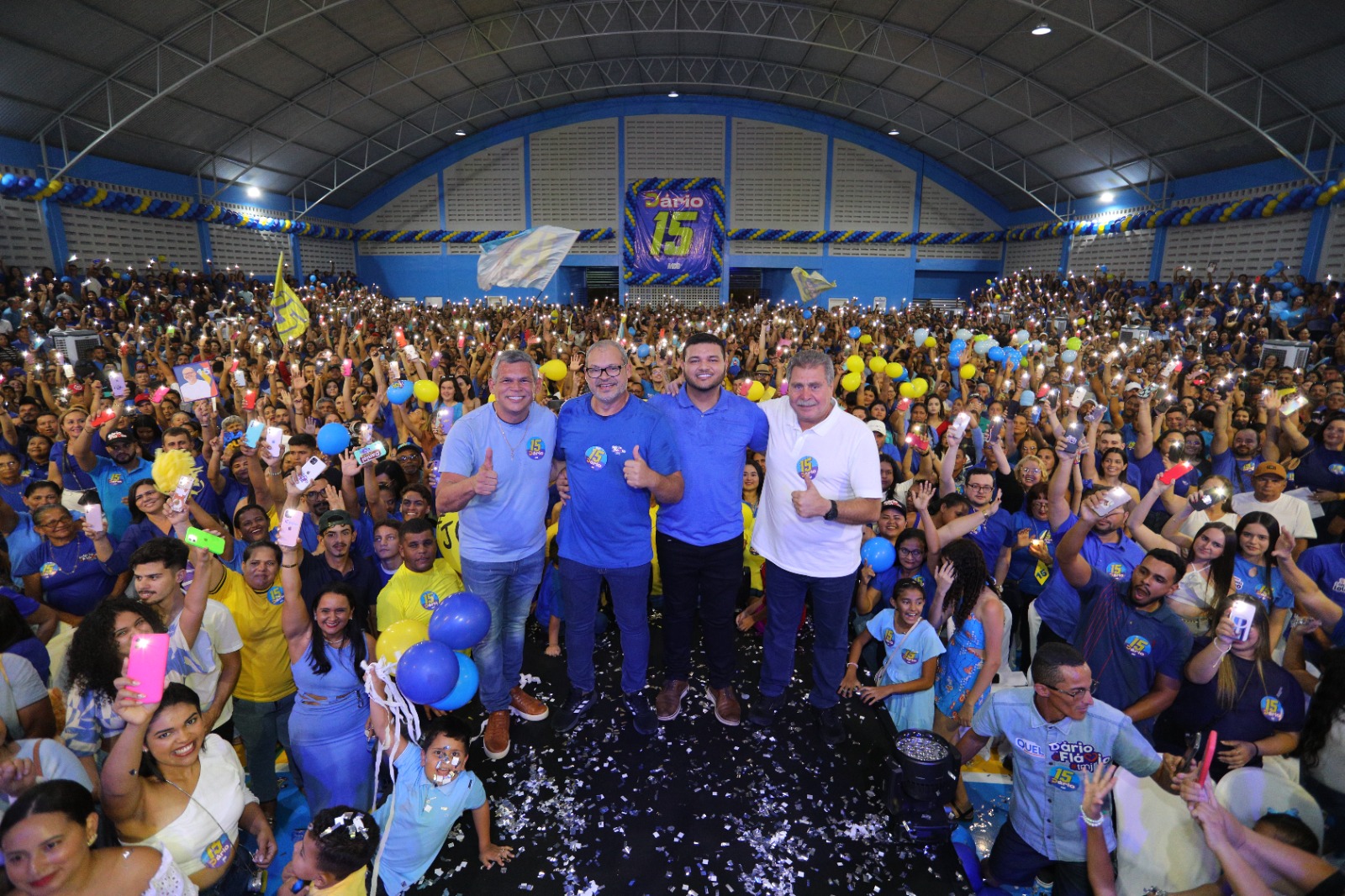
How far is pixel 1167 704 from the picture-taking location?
288cm

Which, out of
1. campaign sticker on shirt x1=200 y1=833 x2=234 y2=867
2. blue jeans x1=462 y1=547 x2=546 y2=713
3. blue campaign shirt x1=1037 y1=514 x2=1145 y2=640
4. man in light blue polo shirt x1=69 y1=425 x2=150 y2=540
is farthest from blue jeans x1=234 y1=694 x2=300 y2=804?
blue campaign shirt x1=1037 y1=514 x2=1145 y2=640

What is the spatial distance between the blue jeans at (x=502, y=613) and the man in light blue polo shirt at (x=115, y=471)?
120 inches

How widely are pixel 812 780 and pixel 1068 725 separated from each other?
1230 mm

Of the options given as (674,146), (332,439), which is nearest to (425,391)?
(332,439)

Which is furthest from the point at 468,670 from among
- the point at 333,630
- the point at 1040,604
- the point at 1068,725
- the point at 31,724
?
the point at 1040,604

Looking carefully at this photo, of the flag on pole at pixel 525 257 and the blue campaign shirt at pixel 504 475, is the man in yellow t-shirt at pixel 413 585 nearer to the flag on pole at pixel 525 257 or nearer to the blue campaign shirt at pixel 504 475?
the blue campaign shirt at pixel 504 475

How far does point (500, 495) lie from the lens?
307 cm

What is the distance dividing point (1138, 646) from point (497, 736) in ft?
10.1

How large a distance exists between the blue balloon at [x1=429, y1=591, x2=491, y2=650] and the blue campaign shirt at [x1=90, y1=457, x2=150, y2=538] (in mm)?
3217

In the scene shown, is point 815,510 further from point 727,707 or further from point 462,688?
point 462,688

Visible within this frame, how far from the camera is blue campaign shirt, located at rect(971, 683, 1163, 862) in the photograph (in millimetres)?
2344

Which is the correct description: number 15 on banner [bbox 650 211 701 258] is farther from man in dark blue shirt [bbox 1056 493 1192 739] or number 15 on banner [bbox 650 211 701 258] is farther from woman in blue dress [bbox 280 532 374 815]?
woman in blue dress [bbox 280 532 374 815]

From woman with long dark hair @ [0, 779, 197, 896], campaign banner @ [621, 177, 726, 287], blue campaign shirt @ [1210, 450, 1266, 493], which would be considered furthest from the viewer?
campaign banner @ [621, 177, 726, 287]

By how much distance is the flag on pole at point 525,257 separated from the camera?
10398 millimetres
